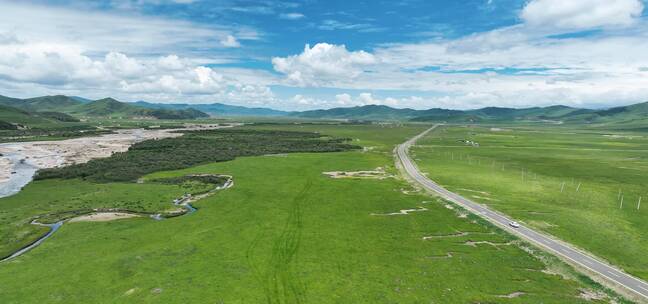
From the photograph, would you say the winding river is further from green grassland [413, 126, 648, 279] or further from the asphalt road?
green grassland [413, 126, 648, 279]

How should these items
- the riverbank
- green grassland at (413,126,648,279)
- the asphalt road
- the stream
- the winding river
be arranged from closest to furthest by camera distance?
1. the asphalt road
2. green grassland at (413,126,648,279)
3. the winding river
4. the stream
5. the riverbank

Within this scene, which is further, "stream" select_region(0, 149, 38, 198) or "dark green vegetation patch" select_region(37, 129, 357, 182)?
"dark green vegetation patch" select_region(37, 129, 357, 182)

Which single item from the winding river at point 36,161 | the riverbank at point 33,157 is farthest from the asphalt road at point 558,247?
the riverbank at point 33,157

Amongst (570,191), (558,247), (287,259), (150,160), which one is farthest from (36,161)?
(570,191)

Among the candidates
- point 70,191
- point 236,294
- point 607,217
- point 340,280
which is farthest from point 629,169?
point 70,191

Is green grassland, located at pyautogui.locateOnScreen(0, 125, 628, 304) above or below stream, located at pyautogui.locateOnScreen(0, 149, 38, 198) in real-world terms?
below

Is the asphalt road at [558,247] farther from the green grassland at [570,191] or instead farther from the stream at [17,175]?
the stream at [17,175]

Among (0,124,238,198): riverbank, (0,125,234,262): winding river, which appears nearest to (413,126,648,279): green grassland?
(0,125,234,262): winding river
